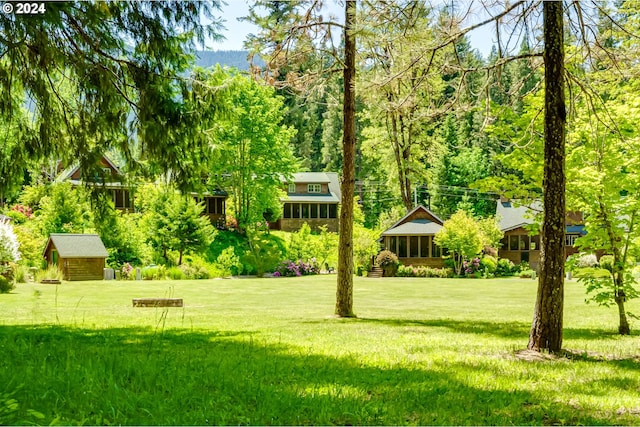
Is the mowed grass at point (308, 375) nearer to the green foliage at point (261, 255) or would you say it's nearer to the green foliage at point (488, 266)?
the green foliage at point (261, 255)

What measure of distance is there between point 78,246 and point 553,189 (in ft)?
102

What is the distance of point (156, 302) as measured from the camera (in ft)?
57.3

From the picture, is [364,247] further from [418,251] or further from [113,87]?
[113,87]

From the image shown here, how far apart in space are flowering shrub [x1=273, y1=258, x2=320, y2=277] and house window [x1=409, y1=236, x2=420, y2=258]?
790 centimetres

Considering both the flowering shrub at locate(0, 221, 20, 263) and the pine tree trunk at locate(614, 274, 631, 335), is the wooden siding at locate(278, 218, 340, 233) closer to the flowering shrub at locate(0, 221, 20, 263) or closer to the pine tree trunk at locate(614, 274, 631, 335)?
the flowering shrub at locate(0, 221, 20, 263)

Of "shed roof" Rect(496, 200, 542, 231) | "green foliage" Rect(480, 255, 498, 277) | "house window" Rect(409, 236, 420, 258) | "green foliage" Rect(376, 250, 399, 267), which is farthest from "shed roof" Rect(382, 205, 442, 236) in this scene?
"shed roof" Rect(496, 200, 542, 231)

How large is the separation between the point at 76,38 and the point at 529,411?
27.9ft

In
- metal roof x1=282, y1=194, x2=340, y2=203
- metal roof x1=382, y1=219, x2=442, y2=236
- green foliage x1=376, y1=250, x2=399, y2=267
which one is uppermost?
metal roof x1=282, y1=194, x2=340, y2=203

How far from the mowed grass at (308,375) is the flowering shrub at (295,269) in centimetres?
2836

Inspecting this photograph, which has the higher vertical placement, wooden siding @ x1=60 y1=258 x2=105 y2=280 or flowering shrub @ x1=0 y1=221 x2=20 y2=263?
flowering shrub @ x1=0 y1=221 x2=20 y2=263

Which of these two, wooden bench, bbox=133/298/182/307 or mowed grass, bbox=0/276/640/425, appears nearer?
mowed grass, bbox=0/276/640/425

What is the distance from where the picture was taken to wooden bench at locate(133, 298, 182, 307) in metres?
17.2

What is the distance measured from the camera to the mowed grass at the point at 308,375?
15.3 feet

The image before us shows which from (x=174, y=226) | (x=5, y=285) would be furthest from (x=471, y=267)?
(x=5, y=285)
